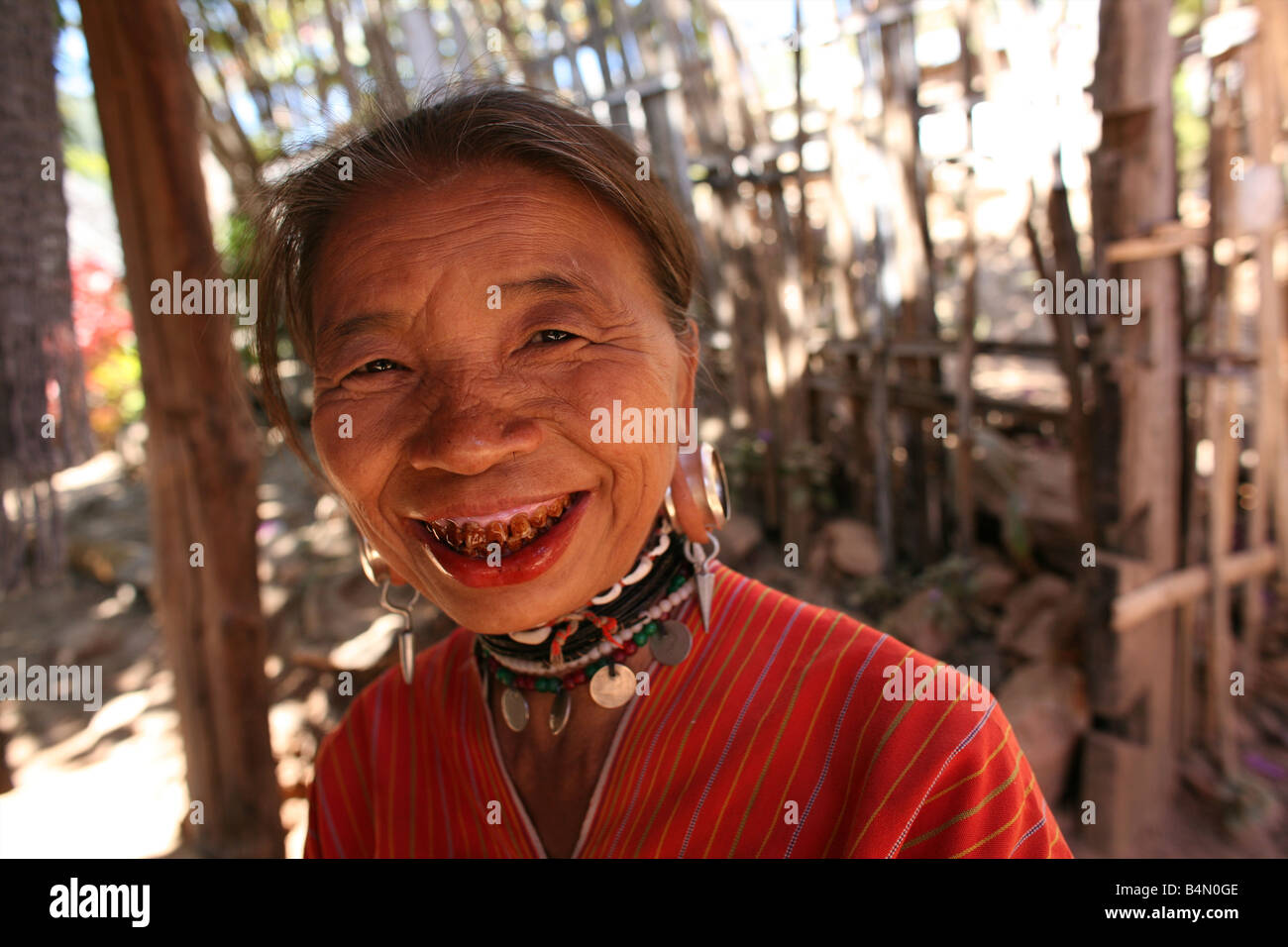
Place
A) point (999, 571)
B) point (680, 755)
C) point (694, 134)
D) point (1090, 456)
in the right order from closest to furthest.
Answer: point (680, 755) → point (1090, 456) → point (999, 571) → point (694, 134)

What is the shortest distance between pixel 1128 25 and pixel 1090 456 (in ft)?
4.77

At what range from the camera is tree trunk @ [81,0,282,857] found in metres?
2.22

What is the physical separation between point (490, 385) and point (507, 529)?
0.18 m

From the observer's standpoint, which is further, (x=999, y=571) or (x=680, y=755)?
(x=999, y=571)

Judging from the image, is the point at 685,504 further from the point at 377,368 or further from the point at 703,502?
the point at 377,368

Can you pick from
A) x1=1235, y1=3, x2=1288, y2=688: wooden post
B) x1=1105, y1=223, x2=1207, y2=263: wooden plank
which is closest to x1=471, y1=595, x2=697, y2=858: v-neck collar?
x1=1105, y1=223, x2=1207, y2=263: wooden plank

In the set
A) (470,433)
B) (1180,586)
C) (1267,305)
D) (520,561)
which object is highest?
(1267,305)

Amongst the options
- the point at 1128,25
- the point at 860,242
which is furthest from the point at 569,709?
the point at 860,242

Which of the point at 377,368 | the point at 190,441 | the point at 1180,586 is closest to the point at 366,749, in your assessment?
the point at 377,368

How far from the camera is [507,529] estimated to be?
3.26 ft

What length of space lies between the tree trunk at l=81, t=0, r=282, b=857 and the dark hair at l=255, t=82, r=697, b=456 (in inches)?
40.1

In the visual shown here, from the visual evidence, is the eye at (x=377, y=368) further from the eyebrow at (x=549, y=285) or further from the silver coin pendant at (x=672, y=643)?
the silver coin pendant at (x=672, y=643)

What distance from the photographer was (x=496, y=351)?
3.16 ft
